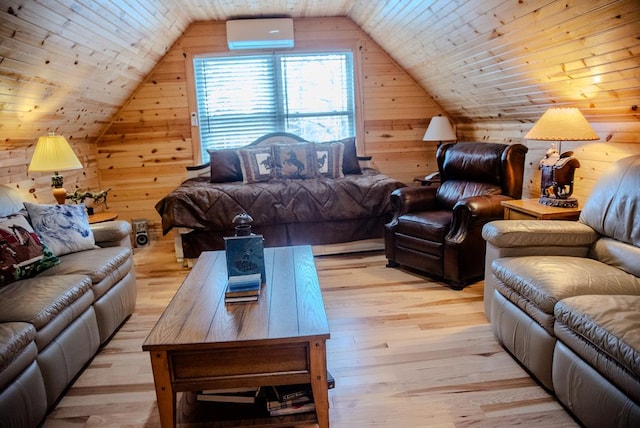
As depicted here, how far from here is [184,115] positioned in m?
5.04

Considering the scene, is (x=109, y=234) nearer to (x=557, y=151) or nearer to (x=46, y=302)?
(x=46, y=302)

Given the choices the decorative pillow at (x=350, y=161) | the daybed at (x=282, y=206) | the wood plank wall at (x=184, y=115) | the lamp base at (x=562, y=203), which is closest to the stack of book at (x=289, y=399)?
the lamp base at (x=562, y=203)

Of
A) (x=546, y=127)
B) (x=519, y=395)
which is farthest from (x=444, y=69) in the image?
(x=519, y=395)

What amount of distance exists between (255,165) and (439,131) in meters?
1.97

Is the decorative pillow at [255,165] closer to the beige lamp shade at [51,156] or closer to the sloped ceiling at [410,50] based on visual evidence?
the sloped ceiling at [410,50]

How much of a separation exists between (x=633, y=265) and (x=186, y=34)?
4.54 meters

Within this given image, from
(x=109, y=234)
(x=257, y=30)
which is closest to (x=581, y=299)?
(x=109, y=234)

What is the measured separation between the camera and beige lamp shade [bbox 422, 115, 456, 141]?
189 inches

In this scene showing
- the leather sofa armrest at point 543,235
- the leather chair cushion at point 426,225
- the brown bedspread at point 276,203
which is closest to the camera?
the leather sofa armrest at point 543,235

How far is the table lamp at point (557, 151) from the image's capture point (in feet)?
8.97

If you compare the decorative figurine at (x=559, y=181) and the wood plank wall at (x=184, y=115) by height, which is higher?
the wood plank wall at (x=184, y=115)

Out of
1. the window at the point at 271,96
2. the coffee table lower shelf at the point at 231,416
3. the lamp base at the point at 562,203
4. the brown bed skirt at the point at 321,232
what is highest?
the window at the point at 271,96

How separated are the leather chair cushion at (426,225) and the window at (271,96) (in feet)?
6.68

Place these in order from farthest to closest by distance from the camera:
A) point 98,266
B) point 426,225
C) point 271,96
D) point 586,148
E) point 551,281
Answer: point 271,96
point 426,225
point 586,148
point 98,266
point 551,281
